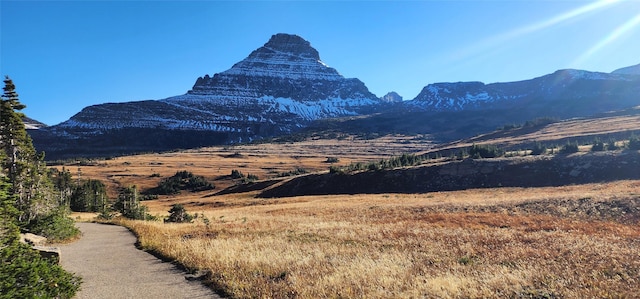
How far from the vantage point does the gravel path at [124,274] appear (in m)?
10.5

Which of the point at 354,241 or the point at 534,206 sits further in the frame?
the point at 534,206

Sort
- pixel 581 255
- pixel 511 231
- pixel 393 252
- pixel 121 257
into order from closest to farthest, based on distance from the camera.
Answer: pixel 581 255 → pixel 393 252 → pixel 121 257 → pixel 511 231

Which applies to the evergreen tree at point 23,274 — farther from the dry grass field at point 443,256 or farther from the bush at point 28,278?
the dry grass field at point 443,256

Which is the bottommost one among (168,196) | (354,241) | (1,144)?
(168,196)

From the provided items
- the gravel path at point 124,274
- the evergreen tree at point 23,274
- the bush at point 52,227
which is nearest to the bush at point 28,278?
the evergreen tree at point 23,274

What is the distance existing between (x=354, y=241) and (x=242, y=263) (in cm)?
684

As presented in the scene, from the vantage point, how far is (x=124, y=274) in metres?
13.0

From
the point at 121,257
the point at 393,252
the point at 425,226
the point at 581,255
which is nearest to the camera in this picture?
the point at 581,255

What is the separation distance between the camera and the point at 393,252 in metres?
14.5

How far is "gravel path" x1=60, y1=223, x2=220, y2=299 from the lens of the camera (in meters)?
10.5

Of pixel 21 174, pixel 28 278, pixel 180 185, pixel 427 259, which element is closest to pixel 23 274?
pixel 28 278

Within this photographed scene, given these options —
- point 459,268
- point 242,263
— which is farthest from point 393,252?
point 242,263

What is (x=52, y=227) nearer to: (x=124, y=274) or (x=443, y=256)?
(x=124, y=274)

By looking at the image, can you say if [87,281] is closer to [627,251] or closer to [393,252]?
[393,252]
